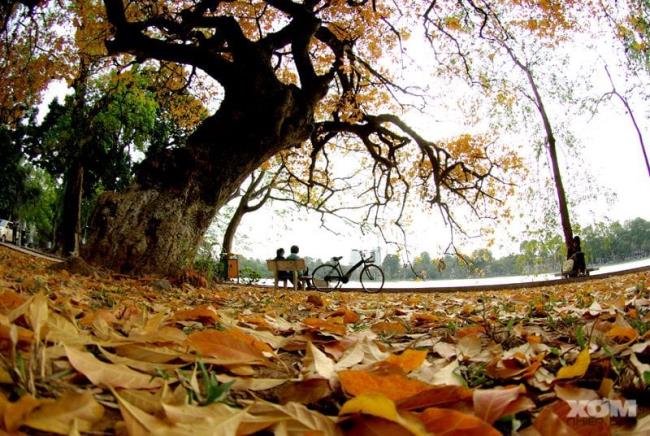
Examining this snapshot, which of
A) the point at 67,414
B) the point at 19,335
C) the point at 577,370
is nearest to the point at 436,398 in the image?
the point at 577,370

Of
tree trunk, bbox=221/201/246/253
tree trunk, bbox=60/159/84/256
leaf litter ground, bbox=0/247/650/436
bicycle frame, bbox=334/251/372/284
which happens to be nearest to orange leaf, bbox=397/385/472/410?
leaf litter ground, bbox=0/247/650/436

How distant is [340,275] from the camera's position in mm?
10211

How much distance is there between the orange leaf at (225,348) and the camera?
0.93 meters

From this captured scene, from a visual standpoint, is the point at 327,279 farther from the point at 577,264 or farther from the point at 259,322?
the point at 259,322

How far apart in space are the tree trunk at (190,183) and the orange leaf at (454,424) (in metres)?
4.23

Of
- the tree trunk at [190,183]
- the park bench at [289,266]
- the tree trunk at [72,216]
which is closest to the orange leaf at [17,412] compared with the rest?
the tree trunk at [190,183]

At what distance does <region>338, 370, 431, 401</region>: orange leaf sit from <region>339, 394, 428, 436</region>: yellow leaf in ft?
0.28

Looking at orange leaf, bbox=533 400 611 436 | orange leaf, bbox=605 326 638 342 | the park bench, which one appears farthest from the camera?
the park bench

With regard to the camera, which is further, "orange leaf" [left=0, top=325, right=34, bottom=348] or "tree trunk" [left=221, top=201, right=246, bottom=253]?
"tree trunk" [left=221, top=201, right=246, bottom=253]

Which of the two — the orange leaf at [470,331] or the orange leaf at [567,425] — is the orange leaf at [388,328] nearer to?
the orange leaf at [470,331]

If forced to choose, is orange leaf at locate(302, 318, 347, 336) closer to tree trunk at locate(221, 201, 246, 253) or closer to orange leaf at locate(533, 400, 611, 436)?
orange leaf at locate(533, 400, 611, 436)

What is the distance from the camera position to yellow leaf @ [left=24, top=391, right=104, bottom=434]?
51 centimetres

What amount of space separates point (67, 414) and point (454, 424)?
0.51 metres

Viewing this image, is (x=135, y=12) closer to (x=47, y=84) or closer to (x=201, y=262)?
(x=47, y=84)
